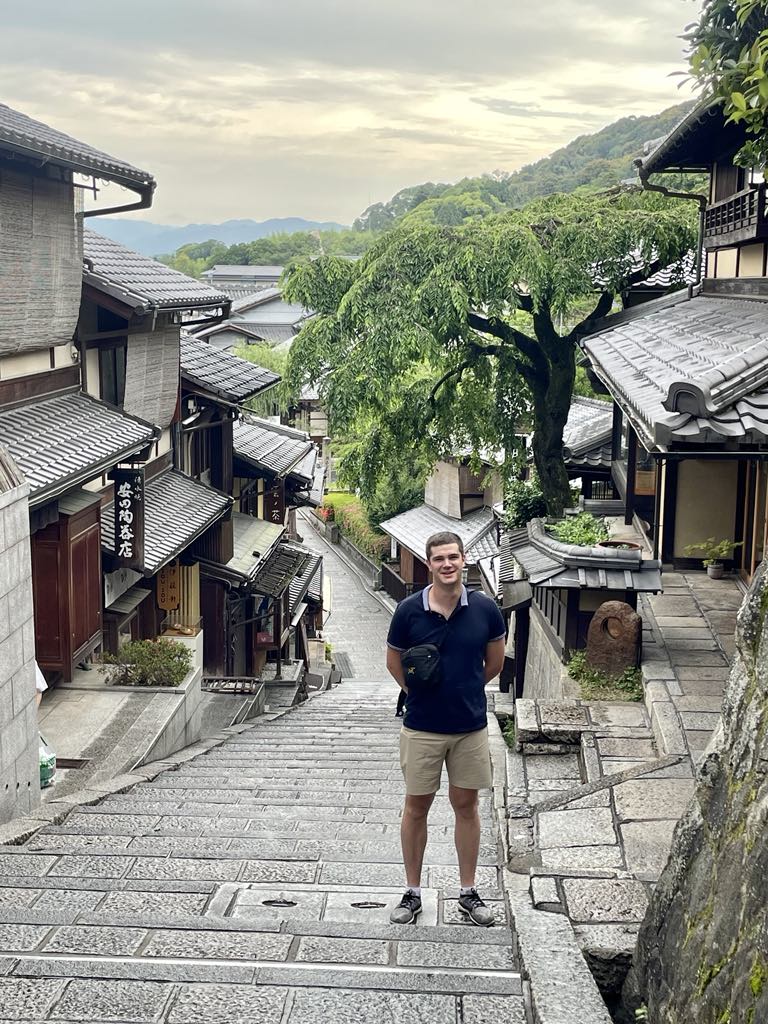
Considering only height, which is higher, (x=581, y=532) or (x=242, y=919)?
(x=581, y=532)

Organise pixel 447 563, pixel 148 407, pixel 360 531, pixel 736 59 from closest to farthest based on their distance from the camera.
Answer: pixel 447 563, pixel 736 59, pixel 148 407, pixel 360 531

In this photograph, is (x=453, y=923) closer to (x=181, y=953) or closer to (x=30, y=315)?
(x=181, y=953)

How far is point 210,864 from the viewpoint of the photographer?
696 centimetres

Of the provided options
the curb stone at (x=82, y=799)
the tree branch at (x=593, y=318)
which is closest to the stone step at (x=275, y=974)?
the curb stone at (x=82, y=799)

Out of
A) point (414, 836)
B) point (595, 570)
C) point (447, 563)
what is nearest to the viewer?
point (447, 563)

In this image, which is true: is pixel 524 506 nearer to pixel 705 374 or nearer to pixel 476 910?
pixel 705 374

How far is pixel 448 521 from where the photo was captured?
40312mm

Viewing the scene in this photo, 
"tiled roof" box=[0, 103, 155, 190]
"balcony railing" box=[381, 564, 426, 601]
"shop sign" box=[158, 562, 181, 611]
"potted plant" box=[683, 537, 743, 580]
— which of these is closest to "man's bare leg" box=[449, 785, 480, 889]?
"tiled roof" box=[0, 103, 155, 190]

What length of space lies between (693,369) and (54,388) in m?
8.66

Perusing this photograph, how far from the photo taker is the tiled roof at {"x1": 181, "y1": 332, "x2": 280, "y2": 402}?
21.6m

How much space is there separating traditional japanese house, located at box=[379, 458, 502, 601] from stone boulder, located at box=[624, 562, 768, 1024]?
30945 millimetres

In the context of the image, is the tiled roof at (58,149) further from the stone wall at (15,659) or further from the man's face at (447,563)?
the man's face at (447,563)

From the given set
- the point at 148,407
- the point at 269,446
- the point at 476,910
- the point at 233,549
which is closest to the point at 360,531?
the point at 269,446

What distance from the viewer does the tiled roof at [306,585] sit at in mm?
29422
